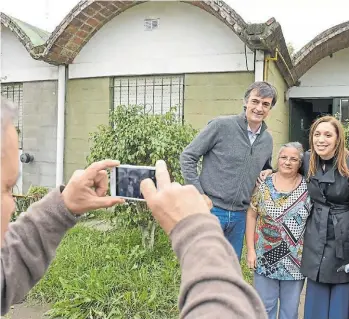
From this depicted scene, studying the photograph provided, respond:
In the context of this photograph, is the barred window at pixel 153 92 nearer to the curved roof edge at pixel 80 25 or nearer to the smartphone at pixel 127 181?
the curved roof edge at pixel 80 25

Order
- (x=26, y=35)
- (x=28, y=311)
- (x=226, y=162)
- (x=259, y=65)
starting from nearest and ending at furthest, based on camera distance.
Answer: (x=226, y=162)
(x=28, y=311)
(x=259, y=65)
(x=26, y=35)

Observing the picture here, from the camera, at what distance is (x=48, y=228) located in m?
1.35

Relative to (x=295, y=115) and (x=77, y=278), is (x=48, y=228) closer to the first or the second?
(x=77, y=278)

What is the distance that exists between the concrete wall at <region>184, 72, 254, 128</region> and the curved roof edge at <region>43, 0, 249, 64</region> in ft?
3.26

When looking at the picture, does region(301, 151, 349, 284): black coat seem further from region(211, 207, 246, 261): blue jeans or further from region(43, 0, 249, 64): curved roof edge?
region(43, 0, 249, 64): curved roof edge

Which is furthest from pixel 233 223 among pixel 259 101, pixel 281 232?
pixel 259 101

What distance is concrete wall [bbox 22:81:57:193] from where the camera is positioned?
8.20 meters

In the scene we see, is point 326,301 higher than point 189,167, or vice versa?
point 189,167

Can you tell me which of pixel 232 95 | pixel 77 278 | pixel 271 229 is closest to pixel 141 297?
pixel 77 278

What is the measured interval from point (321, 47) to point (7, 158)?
735 centimetres

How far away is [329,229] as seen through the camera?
9.82 feet

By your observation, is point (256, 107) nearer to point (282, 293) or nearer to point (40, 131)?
point (282, 293)

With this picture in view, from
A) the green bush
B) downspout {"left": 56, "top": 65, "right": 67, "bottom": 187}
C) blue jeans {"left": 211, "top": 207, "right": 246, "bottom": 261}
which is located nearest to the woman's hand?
blue jeans {"left": 211, "top": 207, "right": 246, "bottom": 261}

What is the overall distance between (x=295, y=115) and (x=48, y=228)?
8.46 meters
